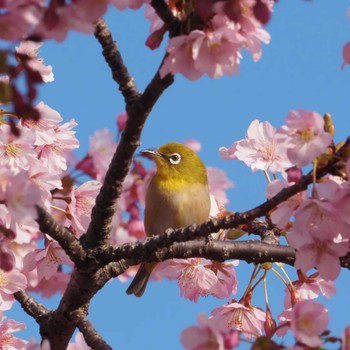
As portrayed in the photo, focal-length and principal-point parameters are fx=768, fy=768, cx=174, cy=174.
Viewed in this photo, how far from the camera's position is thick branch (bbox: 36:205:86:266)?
142 inches

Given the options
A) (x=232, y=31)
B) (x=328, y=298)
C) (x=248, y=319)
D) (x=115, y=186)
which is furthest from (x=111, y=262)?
(x=232, y=31)

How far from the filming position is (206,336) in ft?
9.57

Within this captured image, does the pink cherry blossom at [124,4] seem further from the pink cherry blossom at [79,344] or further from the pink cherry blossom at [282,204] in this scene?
the pink cherry blossom at [79,344]

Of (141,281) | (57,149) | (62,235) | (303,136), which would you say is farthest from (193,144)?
(303,136)

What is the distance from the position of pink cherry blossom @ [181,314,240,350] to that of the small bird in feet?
9.25

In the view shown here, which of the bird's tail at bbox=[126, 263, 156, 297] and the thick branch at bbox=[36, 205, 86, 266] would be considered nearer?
the thick branch at bbox=[36, 205, 86, 266]

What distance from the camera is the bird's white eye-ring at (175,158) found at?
20.8 ft

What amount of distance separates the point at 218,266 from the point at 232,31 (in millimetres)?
2457

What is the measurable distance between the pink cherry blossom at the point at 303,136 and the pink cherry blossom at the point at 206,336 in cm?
70

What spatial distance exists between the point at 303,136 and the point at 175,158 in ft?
11.3

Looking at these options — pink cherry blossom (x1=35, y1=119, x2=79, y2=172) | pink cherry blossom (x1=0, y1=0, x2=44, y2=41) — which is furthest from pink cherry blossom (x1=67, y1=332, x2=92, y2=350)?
pink cherry blossom (x1=0, y1=0, x2=44, y2=41)

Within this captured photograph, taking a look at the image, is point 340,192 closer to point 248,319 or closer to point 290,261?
point 290,261

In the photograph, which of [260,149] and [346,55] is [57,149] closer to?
[260,149]

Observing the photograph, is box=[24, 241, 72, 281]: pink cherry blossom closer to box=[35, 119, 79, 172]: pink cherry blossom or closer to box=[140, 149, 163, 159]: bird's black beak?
box=[35, 119, 79, 172]: pink cherry blossom
